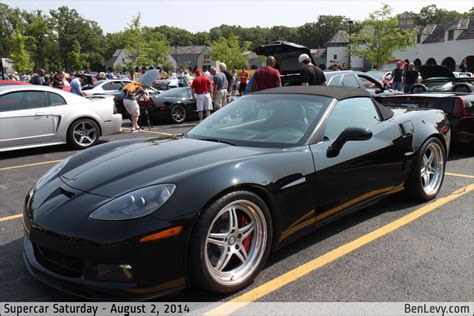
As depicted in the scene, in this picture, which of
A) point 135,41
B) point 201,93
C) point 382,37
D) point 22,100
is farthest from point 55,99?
point 382,37

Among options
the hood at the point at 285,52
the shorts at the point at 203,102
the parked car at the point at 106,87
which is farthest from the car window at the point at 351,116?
the parked car at the point at 106,87

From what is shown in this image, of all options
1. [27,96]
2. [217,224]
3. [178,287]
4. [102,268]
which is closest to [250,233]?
[217,224]

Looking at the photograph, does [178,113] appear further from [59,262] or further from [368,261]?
[59,262]

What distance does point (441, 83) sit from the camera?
9.55 metres

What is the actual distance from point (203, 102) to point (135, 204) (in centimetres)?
979

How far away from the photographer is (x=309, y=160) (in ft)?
10.6

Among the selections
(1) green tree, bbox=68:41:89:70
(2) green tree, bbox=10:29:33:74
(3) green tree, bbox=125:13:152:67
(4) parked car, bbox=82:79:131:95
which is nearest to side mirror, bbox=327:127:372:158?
(4) parked car, bbox=82:79:131:95

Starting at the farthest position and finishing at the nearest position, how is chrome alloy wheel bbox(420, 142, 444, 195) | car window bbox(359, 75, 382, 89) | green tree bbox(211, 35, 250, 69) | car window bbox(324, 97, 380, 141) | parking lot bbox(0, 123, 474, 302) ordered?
green tree bbox(211, 35, 250, 69) < car window bbox(359, 75, 382, 89) < chrome alloy wheel bbox(420, 142, 444, 195) < car window bbox(324, 97, 380, 141) < parking lot bbox(0, 123, 474, 302)

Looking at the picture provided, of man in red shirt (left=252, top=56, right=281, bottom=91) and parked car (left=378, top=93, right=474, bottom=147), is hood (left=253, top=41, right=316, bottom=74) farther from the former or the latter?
parked car (left=378, top=93, right=474, bottom=147)

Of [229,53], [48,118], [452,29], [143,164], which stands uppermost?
[452,29]

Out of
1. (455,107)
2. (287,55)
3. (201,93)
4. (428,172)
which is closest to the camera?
(428,172)

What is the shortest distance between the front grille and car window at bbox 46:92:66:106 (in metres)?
6.19

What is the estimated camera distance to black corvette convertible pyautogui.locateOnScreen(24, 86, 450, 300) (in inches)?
94.3

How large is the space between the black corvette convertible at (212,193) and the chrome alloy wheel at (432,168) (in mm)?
581
